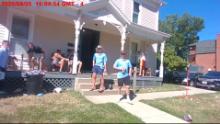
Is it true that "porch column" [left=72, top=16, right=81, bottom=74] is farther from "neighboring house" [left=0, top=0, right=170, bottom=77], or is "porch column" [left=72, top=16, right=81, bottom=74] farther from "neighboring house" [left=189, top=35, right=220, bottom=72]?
"neighboring house" [left=189, top=35, right=220, bottom=72]

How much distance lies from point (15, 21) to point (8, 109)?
5.84 m

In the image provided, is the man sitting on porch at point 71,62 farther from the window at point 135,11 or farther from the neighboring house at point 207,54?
the neighboring house at point 207,54

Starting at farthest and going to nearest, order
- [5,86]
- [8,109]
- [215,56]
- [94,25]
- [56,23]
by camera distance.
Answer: [215,56]
[94,25]
[56,23]
[5,86]
[8,109]

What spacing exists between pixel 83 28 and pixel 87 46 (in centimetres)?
118

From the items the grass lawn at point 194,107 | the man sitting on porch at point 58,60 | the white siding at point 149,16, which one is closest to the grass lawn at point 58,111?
the grass lawn at point 194,107

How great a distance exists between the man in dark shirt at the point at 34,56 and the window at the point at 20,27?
0.88 meters

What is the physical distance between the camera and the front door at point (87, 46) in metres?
18.4

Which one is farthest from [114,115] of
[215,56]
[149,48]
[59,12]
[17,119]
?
[215,56]

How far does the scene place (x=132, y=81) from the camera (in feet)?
56.4

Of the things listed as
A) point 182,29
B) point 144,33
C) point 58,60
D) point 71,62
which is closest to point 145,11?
point 144,33

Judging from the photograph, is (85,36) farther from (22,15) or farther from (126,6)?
(22,15)

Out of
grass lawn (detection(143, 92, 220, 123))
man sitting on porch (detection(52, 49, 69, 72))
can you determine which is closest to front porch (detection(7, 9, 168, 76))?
man sitting on porch (detection(52, 49, 69, 72))

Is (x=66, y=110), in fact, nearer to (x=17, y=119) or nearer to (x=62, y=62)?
(x=17, y=119)

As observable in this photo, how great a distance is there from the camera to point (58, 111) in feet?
33.0
